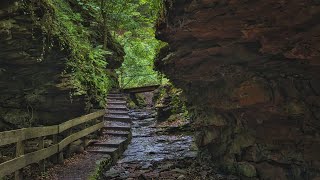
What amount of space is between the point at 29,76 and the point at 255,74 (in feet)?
18.5

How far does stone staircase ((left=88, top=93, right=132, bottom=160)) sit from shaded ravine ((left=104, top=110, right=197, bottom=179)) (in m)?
0.32

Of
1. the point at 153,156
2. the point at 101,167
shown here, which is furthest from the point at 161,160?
the point at 101,167

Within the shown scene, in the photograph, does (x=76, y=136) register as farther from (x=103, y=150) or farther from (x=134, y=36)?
(x=134, y=36)

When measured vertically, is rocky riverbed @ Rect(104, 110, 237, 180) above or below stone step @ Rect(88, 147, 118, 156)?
below

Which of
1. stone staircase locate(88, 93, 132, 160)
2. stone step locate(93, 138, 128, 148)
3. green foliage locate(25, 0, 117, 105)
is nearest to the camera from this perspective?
green foliage locate(25, 0, 117, 105)

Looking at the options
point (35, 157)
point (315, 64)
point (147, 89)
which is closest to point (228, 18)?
point (315, 64)

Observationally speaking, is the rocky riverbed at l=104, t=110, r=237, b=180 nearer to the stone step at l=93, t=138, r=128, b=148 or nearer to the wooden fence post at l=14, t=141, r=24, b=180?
the stone step at l=93, t=138, r=128, b=148

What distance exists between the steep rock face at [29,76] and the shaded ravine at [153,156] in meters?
2.23

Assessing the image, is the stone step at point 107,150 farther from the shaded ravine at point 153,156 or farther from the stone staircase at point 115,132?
Answer: the shaded ravine at point 153,156

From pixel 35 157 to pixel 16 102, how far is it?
2838 mm

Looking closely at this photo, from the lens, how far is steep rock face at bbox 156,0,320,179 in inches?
212

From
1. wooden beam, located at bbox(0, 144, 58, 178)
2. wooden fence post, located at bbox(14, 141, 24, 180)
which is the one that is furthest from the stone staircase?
Result: wooden fence post, located at bbox(14, 141, 24, 180)

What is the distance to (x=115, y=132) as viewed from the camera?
12.4 meters

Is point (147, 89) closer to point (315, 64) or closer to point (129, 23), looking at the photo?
point (129, 23)
